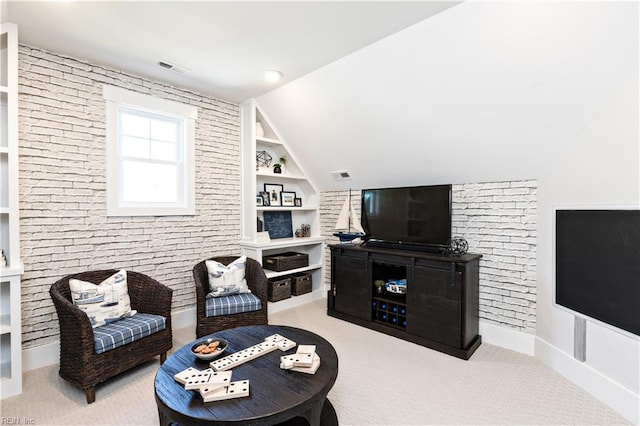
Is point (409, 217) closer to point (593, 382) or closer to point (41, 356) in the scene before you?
point (593, 382)

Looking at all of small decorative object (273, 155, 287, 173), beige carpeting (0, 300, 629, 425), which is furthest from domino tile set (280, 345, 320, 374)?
small decorative object (273, 155, 287, 173)

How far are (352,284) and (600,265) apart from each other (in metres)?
2.28

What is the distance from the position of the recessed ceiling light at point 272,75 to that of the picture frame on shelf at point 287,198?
167 centimetres

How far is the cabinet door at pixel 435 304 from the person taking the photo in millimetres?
2840

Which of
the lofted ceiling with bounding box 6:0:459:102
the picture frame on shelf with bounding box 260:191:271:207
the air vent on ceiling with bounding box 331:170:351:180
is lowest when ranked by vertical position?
the picture frame on shelf with bounding box 260:191:271:207

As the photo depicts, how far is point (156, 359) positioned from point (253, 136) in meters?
2.60

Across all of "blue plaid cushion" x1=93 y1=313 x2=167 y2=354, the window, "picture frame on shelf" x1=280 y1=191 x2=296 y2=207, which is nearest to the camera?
"blue plaid cushion" x1=93 y1=313 x2=167 y2=354

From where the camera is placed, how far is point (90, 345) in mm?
2143

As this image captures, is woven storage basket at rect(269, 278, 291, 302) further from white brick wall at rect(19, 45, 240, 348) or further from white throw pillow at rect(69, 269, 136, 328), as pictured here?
white throw pillow at rect(69, 269, 136, 328)

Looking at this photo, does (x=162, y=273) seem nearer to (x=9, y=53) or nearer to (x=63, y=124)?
(x=63, y=124)

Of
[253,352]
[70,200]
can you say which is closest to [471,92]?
[253,352]

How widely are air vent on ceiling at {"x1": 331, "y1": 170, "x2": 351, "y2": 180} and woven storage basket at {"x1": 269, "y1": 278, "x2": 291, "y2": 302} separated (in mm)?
1541

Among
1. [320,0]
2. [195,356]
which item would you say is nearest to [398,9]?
[320,0]

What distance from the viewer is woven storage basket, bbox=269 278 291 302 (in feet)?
13.2
